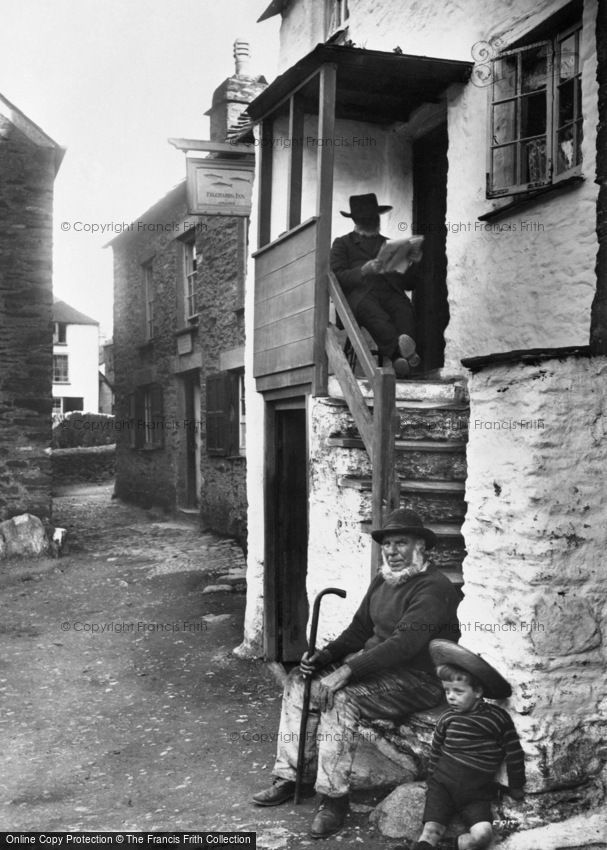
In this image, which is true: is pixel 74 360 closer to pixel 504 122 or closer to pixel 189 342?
pixel 189 342

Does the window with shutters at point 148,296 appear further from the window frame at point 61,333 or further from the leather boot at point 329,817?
the window frame at point 61,333

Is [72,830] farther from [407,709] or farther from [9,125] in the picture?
[9,125]

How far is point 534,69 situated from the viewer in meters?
6.21

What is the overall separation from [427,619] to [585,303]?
256cm

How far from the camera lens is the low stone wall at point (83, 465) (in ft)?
78.3

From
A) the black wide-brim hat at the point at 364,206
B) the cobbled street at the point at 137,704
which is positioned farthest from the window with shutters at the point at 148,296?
the black wide-brim hat at the point at 364,206

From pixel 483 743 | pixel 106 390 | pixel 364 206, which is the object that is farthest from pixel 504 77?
pixel 106 390

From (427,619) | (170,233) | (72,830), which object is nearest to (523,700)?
(427,619)

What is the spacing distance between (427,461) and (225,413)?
8.36 meters

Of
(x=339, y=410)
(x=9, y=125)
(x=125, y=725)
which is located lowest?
(x=125, y=725)

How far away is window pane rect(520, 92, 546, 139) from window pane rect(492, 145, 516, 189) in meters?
0.15

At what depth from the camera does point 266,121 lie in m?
7.57

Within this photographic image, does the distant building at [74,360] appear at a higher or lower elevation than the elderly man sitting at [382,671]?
higher

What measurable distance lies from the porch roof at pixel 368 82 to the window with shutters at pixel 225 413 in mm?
6428
